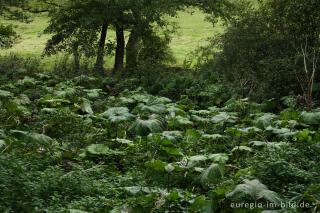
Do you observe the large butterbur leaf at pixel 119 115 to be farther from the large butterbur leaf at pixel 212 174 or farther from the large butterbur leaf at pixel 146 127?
the large butterbur leaf at pixel 212 174

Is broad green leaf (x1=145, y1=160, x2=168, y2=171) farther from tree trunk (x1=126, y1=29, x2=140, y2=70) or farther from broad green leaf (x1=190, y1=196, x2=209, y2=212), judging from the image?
tree trunk (x1=126, y1=29, x2=140, y2=70)

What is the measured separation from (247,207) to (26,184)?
2456mm

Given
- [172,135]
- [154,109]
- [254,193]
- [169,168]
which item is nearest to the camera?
[254,193]

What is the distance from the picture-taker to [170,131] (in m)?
5.96

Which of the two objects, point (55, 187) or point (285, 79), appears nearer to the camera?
point (55, 187)

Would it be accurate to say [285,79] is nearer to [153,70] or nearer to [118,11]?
[153,70]

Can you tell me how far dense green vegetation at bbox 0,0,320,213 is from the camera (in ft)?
13.0

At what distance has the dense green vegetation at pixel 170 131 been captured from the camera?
3.95 metres

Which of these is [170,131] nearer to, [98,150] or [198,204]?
[98,150]

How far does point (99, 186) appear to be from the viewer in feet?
14.9

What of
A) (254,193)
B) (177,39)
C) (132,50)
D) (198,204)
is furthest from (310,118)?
(177,39)

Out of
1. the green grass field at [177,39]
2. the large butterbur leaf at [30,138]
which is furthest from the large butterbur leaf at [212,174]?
the green grass field at [177,39]

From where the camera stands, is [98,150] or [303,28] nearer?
[98,150]

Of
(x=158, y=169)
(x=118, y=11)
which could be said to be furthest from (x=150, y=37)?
(x=158, y=169)
